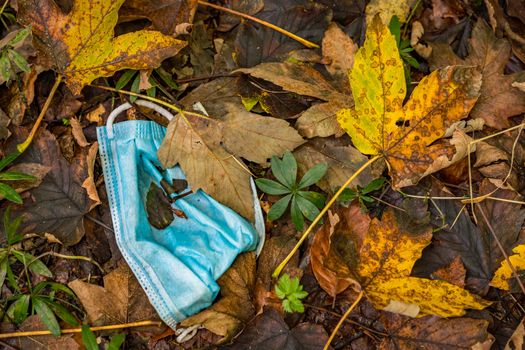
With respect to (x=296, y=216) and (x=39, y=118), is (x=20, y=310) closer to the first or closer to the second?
(x=39, y=118)

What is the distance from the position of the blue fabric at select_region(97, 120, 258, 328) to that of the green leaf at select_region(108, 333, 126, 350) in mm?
153

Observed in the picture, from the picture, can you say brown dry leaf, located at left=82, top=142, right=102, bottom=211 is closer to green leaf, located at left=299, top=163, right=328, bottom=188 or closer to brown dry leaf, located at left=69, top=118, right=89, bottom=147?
brown dry leaf, located at left=69, top=118, right=89, bottom=147

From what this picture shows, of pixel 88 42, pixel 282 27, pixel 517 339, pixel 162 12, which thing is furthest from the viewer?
pixel 282 27

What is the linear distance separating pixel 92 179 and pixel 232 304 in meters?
0.68

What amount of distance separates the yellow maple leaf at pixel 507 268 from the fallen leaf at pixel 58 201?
4.82 feet

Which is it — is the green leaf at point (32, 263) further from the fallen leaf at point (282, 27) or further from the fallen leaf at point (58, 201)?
the fallen leaf at point (282, 27)

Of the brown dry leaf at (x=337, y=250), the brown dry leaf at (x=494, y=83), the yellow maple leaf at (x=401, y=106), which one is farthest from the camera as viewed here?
the brown dry leaf at (x=494, y=83)

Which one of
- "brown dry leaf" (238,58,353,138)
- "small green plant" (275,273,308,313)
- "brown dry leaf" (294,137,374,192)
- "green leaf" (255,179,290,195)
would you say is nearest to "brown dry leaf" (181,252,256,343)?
"small green plant" (275,273,308,313)

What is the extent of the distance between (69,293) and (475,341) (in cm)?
141

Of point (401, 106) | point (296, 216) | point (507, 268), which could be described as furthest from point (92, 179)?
point (507, 268)

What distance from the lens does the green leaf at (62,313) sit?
165cm

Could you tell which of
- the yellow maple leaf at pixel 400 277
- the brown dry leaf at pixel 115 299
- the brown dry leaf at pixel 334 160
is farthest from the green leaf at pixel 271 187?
the brown dry leaf at pixel 115 299

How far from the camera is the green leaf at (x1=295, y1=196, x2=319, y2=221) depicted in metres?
Answer: 1.68

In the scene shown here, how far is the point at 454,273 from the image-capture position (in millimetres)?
1603
